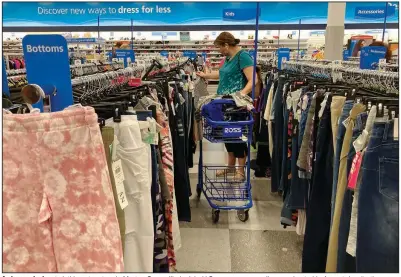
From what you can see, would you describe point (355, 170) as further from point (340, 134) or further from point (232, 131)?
point (232, 131)

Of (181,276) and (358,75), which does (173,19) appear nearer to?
(358,75)

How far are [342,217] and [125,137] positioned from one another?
101 cm

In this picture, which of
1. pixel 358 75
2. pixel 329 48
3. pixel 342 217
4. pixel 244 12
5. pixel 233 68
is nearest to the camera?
pixel 342 217

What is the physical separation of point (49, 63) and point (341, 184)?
1.32 meters

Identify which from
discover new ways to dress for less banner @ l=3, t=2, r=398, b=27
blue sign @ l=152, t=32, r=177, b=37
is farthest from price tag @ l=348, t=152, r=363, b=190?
blue sign @ l=152, t=32, r=177, b=37

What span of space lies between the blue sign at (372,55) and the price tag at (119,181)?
318cm

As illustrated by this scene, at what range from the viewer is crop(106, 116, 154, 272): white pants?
134cm

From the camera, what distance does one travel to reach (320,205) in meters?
1.87

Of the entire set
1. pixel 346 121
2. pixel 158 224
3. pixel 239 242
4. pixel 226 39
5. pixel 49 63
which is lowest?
pixel 239 242

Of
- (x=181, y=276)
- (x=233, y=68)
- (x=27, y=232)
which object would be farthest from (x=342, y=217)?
(x=233, y=68)

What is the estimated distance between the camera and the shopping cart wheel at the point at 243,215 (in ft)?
10.3

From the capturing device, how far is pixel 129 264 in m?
1.43

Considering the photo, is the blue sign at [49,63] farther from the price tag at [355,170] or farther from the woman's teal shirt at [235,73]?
the woman's teal shirt at [235,73]

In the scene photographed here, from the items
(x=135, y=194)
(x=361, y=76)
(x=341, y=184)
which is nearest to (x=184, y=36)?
(x=361, y=76)
